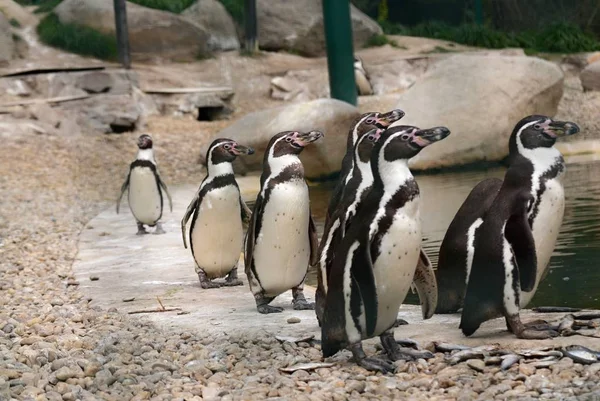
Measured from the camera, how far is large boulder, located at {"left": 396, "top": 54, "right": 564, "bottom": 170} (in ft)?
42.3

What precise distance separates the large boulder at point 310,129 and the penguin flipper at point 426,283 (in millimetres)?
8646

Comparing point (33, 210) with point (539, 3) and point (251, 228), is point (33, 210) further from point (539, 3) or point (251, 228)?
point (539, 3)

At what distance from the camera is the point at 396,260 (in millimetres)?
3828

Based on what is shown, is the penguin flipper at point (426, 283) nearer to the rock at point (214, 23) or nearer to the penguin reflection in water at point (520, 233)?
the penguin reflection in water at point (520, 233)

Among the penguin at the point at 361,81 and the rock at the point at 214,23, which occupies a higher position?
the rock at the point at 214,23

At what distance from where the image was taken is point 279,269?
513 centimetres

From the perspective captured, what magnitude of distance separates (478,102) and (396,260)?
961 centimetres

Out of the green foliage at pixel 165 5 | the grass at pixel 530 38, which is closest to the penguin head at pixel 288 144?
the green foliage at pixel 165 5

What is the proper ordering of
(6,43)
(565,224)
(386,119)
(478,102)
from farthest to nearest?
1. (6,43)
2. (478,102)
3. (565,224)
4. (386,119)

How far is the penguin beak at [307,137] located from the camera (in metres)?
5.00

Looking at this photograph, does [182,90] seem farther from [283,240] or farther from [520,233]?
[520,233]

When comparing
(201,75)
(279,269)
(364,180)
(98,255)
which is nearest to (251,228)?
(279,269)

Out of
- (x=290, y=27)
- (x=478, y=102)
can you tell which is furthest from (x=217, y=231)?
(x=290, y=27)

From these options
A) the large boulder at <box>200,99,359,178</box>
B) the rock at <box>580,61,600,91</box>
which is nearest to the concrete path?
the large boulder at <box>200,99,359,178</box>
